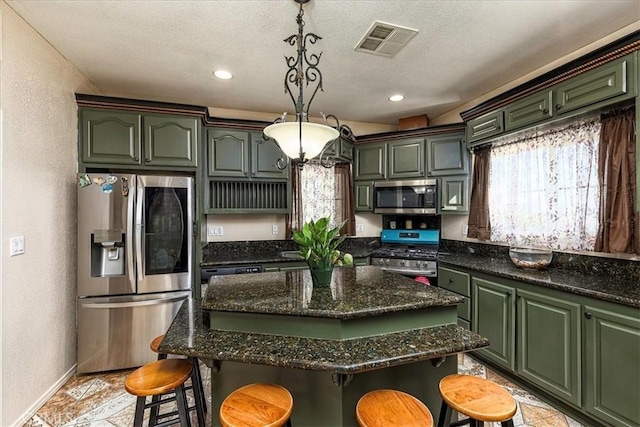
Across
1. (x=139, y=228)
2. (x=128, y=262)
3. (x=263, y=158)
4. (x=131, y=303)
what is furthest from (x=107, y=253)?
(x=263, y=158)

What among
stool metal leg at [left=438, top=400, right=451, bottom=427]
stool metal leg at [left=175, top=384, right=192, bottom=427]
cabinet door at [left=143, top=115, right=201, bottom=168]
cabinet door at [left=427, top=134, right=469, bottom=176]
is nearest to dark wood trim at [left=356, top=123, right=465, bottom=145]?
cabinet door at [left=427, top=134, right=469, bottom=176]

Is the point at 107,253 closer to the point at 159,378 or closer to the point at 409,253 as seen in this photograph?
the point at 159,378

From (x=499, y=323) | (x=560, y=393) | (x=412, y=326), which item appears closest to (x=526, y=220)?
(x=499, y=323)

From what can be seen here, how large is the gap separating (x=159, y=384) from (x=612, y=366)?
255 centimetres

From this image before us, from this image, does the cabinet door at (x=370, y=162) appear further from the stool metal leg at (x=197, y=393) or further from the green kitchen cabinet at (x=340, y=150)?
the stool metal leg at (x=197, y=393)

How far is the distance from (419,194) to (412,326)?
7.60ft

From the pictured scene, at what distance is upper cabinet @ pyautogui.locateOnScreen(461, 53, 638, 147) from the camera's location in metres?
1.91

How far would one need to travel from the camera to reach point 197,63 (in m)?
2.62

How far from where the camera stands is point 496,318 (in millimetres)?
2543

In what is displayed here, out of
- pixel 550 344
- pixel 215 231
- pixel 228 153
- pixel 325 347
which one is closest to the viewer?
pixel 325 347

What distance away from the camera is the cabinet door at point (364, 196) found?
3.96 metres

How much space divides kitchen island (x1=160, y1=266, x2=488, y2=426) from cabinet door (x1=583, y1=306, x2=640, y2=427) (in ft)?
3.09

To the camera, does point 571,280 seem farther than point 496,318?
No

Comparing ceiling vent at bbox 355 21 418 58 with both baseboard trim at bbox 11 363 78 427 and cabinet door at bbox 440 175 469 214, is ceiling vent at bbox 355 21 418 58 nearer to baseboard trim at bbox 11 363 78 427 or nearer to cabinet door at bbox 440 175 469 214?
cabinet door at bbox 440 175 469 214
